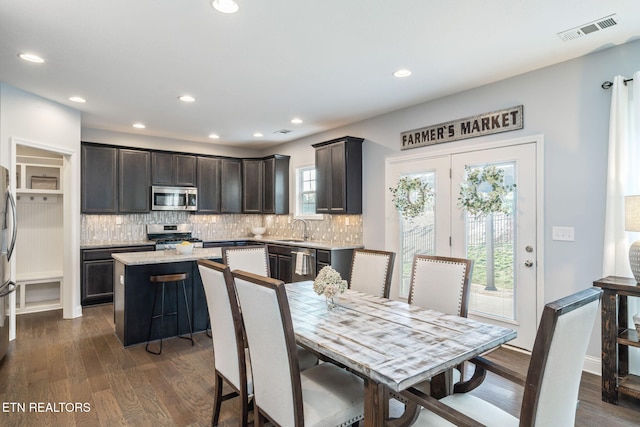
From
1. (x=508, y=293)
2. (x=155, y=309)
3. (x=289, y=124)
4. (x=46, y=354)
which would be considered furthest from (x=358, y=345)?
(x=289, y=124)

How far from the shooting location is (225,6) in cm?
229

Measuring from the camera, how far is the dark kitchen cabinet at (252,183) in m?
6.87

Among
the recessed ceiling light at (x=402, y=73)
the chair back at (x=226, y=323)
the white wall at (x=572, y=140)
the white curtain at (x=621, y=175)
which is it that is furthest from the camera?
the recessed ceiling light at (x=402, y=73)

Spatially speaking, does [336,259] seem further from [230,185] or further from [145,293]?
[230,185]

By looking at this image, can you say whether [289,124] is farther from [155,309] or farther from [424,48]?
[155,309]

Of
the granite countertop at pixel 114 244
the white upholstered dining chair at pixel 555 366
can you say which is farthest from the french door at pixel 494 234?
the granite countertop at pixel 114 244

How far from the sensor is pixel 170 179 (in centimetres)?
614

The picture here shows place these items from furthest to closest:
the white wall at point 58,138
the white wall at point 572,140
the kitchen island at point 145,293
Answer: the white wall at point 58,138
the kitchen island at point 145,293
the white wall at point 572,140

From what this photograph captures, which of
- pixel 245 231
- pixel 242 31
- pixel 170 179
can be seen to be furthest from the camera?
pixel 245 231

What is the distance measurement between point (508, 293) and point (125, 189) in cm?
561

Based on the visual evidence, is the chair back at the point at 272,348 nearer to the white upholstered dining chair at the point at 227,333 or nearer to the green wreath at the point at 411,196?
the white upholstered dining chair at the point at 227,333

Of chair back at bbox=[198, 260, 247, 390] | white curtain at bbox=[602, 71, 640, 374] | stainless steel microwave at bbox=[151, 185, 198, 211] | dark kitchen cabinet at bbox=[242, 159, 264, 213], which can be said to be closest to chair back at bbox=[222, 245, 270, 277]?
chair back at bbox=[198, 260, 247, 390]

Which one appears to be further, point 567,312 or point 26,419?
point 26,419

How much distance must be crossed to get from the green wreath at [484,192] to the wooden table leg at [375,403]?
267 centimetres
